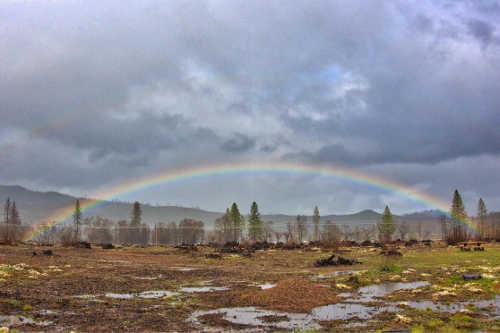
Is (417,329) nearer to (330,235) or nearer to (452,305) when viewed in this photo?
(452,305)

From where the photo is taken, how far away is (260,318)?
37.8 ft

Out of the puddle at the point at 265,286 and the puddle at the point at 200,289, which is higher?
the puddle at the point at 200,289

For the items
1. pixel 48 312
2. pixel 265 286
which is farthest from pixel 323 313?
pixel 48 312

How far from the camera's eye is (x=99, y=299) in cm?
1392

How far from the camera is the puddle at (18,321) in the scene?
10.1m

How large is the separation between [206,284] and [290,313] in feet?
23.0

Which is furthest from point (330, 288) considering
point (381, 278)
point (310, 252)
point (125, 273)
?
point (310, 252)

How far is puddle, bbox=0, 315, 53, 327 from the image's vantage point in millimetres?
10094

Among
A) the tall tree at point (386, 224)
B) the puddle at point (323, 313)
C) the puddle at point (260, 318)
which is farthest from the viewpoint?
the tall tree at point (386, 224)

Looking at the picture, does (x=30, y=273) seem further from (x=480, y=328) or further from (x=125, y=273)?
(x=480, y=328)

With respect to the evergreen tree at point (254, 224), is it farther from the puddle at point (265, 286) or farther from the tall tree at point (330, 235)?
the puddle at point (265, 286)

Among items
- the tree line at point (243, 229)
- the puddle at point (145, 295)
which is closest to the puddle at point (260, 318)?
the puddle at point (145, 295)

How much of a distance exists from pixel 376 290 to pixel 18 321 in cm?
1152

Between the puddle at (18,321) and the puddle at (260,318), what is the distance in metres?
3.45
